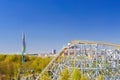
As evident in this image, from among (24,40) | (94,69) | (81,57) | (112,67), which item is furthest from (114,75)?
(24,40)

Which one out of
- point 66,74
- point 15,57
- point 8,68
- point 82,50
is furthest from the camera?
point 15,57

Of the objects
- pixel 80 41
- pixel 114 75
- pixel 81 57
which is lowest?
pixel 114 75

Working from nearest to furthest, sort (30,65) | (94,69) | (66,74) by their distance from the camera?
(66,74)
(94,69)
(30,65)

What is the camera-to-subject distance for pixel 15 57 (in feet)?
145

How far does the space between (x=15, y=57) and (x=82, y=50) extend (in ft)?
76.5

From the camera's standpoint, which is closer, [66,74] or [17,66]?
[66,74]

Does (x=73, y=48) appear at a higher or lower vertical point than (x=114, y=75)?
higher

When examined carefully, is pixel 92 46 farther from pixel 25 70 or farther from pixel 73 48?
pixel 25 70

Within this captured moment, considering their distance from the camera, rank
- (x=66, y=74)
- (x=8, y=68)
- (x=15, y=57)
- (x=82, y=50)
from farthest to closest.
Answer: (x=15, y=57) → (x=8, y=68) → (x=82, y=50) → (x=66, y=74)

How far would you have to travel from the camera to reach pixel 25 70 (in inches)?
1351

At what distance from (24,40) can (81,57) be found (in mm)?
22572

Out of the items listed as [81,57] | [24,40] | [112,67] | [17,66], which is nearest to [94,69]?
[112,67]

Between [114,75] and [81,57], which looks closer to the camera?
[114,75]

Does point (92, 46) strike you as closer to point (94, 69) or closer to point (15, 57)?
point (94, 69)
